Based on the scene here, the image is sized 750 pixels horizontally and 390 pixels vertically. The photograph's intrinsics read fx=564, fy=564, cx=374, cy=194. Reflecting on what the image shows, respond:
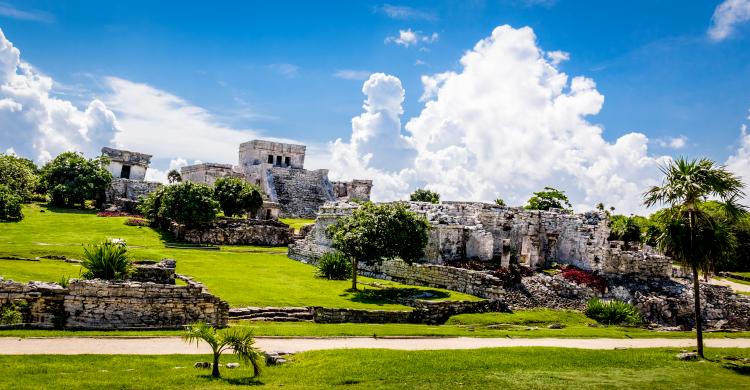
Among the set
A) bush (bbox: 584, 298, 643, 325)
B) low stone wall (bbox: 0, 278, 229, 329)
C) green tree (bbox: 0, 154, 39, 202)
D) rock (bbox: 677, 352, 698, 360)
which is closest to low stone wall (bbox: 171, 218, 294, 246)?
green tree (bbox: 0, 154, 39, 202)

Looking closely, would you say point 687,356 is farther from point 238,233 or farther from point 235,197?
point 235,197

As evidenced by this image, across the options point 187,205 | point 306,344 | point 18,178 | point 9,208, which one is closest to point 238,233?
point 187,205

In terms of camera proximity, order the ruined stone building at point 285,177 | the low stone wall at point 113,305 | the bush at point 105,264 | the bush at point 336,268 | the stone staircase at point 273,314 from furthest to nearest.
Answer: the ruined stone building at point 285,177 → the bush at point 336,268 → the stone staircase at point 273,314 → the bush at point 105,264 → the low stone wall at point 113,305

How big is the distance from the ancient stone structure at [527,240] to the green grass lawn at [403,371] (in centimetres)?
1335

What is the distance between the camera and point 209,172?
62.0 meters

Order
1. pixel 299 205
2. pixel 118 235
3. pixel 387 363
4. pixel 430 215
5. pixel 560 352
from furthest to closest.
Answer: pixel 299 205
pixel 118 235
pixel 430 215
pixel 560 352
pixel 387 363

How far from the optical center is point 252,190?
154 ft

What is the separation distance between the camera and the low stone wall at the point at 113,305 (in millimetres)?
14289

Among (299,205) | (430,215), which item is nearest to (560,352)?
(430,215)

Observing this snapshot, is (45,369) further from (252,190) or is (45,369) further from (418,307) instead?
(252,190)

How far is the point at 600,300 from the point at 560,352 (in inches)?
490

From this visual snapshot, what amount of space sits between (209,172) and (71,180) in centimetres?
1716

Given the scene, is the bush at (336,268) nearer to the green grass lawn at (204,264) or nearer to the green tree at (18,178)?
the green grass lawn at (204,264)

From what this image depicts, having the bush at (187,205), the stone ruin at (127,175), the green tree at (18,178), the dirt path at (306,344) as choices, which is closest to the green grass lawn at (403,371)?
the dirt path at (306,344)
